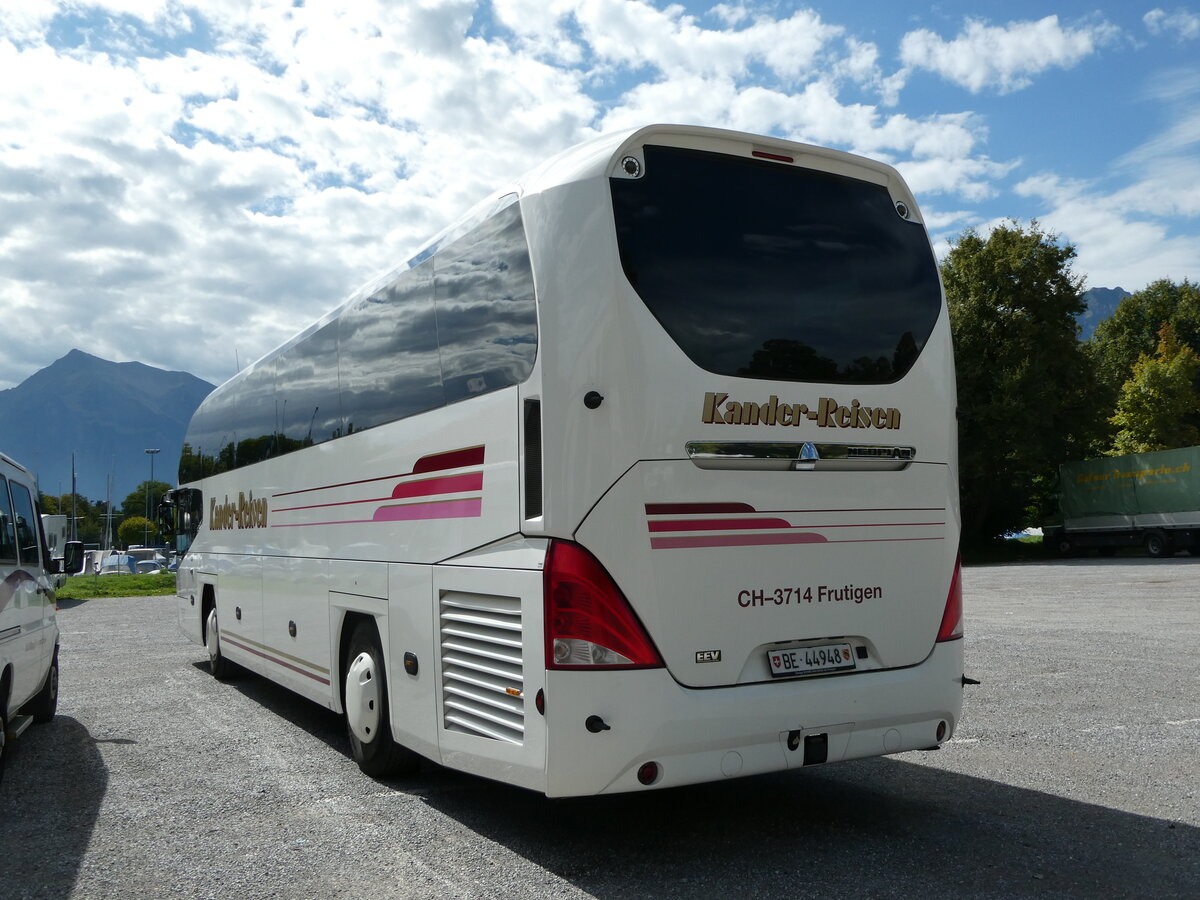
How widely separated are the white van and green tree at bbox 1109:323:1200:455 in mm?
48671

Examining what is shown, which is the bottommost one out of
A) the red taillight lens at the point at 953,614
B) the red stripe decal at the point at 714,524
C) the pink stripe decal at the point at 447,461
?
the red taillight lens at the point at 953,614

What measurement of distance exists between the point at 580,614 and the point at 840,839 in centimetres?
193

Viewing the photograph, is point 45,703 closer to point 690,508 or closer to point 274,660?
point 274,660

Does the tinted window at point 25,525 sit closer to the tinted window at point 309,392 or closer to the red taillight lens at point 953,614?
the tinted window at point 309,392

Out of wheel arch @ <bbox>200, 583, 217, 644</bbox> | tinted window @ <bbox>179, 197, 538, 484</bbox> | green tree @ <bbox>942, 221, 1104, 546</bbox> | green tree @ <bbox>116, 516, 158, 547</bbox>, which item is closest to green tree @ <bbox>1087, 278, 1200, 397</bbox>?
green tree @ <bbox>942, 221, 1104, 546</bbox>

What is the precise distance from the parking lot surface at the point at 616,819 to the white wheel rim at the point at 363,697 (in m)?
0.35

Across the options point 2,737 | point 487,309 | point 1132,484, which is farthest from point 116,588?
point 487,309

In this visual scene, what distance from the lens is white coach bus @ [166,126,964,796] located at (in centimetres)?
483

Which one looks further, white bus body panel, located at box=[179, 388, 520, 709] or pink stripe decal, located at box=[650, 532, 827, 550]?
white bus body panel, located at box=[179, 388, 520, 709]

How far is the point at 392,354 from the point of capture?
688cm

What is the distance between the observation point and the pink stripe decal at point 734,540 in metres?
4.94

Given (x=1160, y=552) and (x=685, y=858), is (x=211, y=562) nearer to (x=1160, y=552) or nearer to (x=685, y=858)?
(x=685, y=858)

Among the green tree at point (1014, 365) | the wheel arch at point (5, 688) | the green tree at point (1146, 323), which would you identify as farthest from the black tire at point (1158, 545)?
the wheel arch at point (5, 688)

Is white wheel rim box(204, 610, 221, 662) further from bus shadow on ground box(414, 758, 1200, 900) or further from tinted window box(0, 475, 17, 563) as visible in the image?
bus shadow on ground box(414, 758, 1200, 900)
